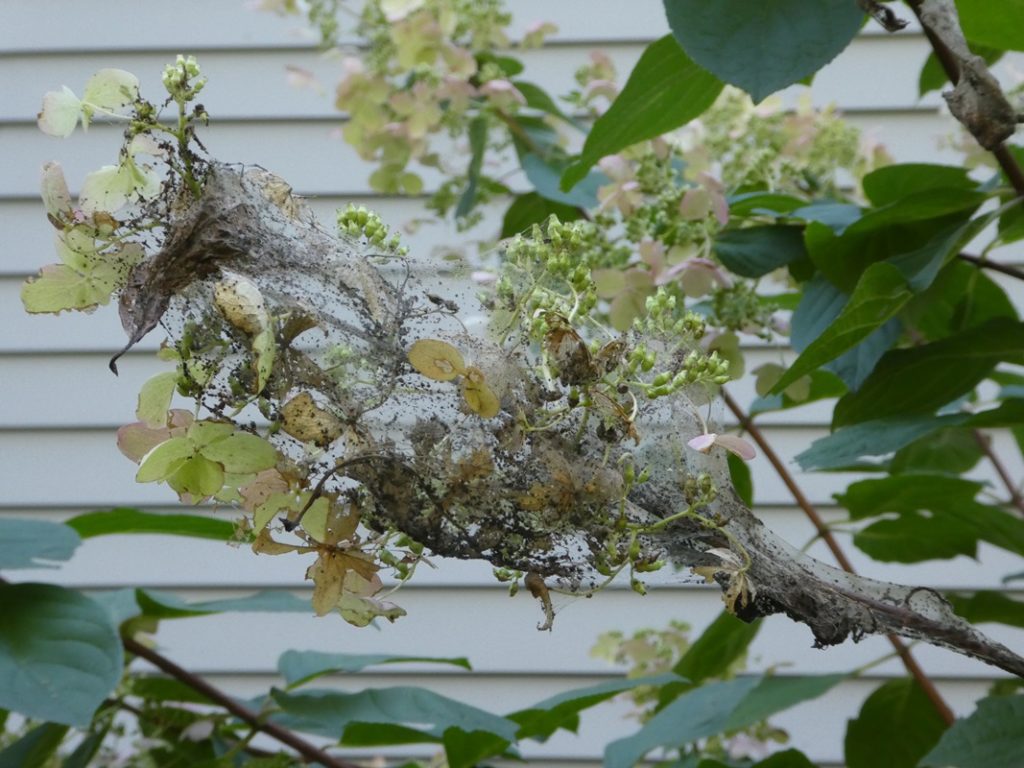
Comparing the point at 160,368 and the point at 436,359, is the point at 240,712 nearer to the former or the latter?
the point at 436,359

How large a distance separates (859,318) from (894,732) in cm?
49

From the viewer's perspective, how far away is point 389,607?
44 centimetres

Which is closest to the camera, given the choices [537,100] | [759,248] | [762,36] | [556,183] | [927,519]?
[762,36]

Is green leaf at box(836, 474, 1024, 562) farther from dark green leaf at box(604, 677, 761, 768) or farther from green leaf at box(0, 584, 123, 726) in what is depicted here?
green leaf at box(0, 584, 123, 726)

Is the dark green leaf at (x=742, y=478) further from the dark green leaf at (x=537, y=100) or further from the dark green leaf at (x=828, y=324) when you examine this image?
the dark green leaf at (x=537, y=100)

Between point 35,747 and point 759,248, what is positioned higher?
point 759,248

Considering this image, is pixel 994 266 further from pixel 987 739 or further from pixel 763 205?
pixel 987 739

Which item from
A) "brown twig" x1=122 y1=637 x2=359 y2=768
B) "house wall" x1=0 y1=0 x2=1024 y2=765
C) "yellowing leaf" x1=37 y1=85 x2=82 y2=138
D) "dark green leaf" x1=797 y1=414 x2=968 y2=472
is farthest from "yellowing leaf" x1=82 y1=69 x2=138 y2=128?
"house wall" x1=0 y1=0 x2=1024 y2=765

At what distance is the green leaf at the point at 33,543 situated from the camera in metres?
0.72

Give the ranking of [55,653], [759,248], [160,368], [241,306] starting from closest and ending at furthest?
1. [241,306]
2. [55,653]
3. [759,248]
4. [160,368]

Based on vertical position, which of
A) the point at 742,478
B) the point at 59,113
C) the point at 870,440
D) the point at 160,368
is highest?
the point at 59,113

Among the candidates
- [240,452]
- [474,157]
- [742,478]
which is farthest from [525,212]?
[240,452]

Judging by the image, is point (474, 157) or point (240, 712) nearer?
point (240, 712)

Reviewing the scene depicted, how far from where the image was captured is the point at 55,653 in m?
0.69
